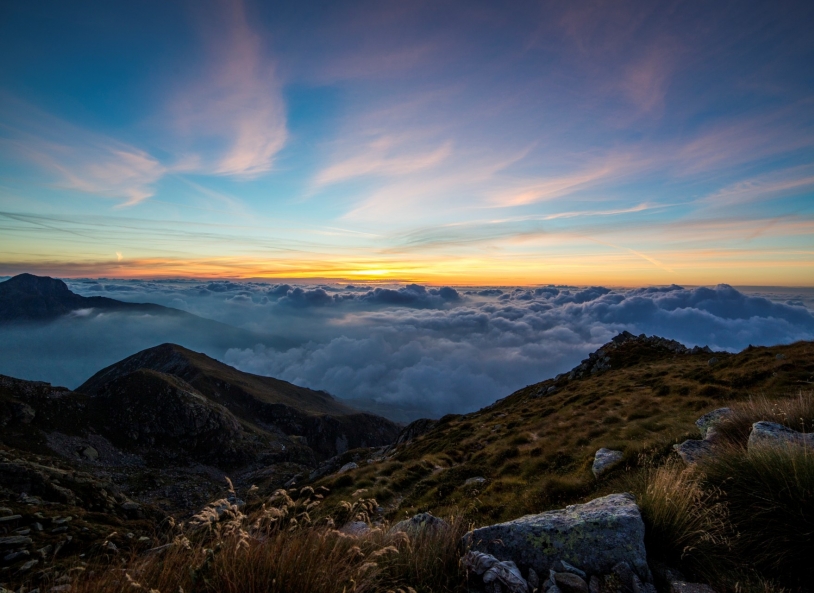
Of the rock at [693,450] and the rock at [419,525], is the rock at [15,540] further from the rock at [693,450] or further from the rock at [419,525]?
the rock at [693,450]

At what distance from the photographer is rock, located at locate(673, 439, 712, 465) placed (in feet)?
26.8

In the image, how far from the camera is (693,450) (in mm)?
8672

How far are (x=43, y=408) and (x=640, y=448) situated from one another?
353ft

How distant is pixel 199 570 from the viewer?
14.0 ft

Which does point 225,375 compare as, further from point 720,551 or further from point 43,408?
point 720,551

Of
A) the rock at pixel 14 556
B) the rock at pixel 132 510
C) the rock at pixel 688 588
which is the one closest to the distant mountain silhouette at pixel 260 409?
the rock at pixel 132 510

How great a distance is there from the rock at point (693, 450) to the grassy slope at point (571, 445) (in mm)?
850

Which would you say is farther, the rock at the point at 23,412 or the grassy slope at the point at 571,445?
the rock at the point at 23,412

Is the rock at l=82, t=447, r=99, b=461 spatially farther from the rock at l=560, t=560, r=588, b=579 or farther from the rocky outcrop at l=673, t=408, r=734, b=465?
the rocky outcrop at l=673, t=408, r=734, b=465

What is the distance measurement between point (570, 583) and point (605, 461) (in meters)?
7.98

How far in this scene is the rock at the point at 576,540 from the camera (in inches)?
200

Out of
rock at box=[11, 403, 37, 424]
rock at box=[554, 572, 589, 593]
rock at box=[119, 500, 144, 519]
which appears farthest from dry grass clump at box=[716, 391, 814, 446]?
rock at box=[11, 403, 37, 424]

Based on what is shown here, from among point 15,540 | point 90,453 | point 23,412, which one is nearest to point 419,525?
point 15,540

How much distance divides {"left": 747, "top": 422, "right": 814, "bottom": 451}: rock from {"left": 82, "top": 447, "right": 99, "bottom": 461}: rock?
100424 millimetres
